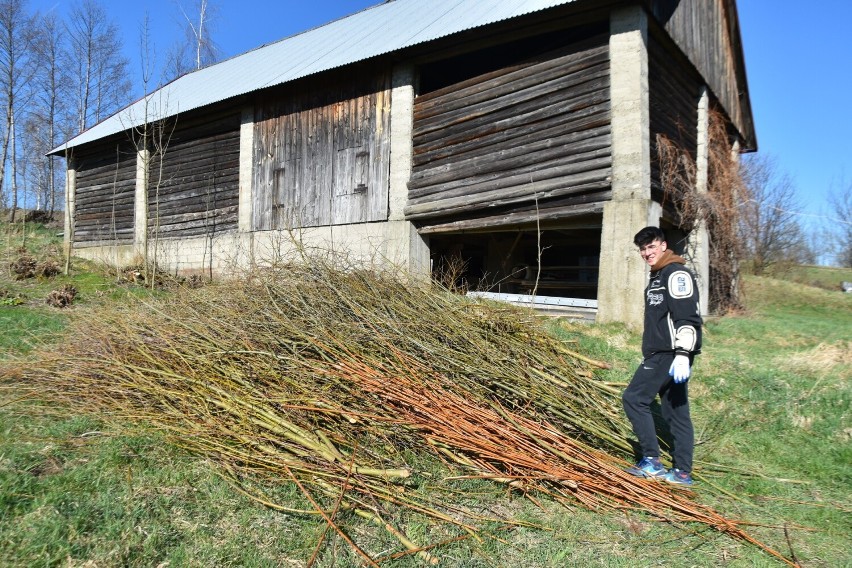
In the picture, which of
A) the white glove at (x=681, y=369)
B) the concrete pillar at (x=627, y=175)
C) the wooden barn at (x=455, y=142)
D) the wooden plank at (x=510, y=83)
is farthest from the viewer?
the wooden plank at (x=510, y=83)

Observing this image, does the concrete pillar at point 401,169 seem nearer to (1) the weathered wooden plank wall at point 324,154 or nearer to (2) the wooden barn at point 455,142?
(2) the wooden barn at point 455,142

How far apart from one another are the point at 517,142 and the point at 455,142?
1290 mm

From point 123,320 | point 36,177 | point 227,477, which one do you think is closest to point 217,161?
point 123,320

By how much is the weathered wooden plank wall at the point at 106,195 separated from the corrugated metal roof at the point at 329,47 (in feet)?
2.13

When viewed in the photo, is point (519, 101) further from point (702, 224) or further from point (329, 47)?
point (329, 47)

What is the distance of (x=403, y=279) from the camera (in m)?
5.57

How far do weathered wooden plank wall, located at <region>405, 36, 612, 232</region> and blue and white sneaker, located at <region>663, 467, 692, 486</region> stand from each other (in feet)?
17.0

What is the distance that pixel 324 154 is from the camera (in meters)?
11.2

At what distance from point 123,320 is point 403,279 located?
A: 2721 millimetres

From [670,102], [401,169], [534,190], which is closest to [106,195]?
[401,169]

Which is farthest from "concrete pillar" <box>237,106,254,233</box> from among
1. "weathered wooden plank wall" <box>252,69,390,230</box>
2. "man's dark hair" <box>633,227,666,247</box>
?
"man's dark hair" <box>633,227,666,247</box>

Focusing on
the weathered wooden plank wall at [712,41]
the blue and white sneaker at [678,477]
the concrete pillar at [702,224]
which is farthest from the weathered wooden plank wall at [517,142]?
the blue and white sneaker at [678,477]

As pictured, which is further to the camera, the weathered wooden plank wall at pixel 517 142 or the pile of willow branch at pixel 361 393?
the weathered wooden plank wall at pixel 517 142

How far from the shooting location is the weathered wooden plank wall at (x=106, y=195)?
1530 centimetres
